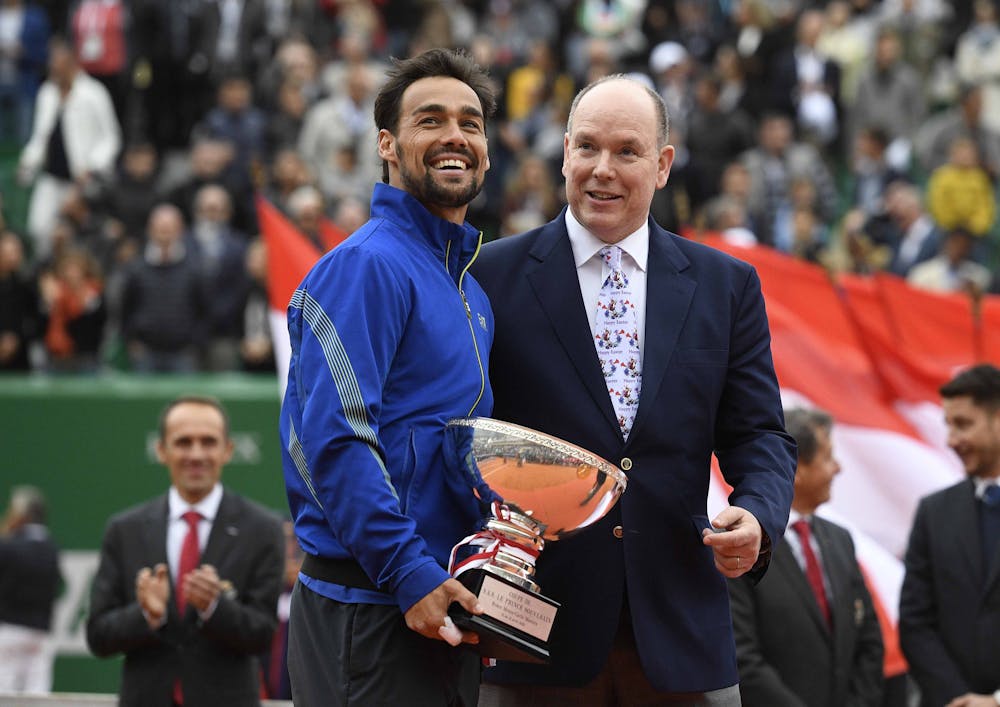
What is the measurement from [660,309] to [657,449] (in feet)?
1.23

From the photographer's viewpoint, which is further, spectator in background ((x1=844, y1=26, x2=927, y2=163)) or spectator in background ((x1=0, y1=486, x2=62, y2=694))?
spectator in background ((x1=844, y1=26, x2=927, y2=163))

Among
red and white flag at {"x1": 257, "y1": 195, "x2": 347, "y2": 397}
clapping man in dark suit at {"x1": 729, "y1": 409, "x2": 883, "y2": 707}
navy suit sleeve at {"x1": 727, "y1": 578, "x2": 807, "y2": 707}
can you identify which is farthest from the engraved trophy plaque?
red and white flag at {"x1": 257, "y1": 195, "x2": 347, "y2": 397}

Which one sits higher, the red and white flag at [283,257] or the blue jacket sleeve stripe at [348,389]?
the red and white flag at [283,257]

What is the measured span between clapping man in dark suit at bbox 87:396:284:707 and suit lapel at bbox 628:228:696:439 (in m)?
2.26

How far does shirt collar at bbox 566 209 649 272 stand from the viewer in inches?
181

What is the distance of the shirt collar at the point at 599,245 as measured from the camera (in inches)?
181

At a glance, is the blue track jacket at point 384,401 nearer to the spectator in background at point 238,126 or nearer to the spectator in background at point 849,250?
the spectator in background at point 849,250

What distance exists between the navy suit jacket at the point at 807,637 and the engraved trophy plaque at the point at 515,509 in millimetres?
2071

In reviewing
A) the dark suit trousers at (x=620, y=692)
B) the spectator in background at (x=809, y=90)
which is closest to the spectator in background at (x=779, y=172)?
the spectator in background at (x=809, y=90)

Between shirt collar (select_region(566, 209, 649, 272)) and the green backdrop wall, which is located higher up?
shirt collar (select_region(566, 209, 649, 272))

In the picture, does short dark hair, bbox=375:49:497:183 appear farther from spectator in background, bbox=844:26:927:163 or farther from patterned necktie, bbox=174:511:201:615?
spectator in background, bbox=844:26:927:163

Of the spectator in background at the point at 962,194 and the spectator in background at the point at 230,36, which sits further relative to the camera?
the spectator in background at the point at 230,36

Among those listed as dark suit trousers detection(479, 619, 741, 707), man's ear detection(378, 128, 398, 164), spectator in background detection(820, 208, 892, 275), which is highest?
spectator in background detection(820, 208, 892, 275)

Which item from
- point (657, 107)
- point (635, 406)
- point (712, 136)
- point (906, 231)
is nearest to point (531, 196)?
point (712, 136)
